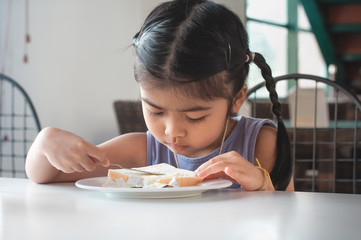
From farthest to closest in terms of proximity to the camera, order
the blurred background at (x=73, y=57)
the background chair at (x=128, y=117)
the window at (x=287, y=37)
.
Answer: the window at (x=287, y=37), the background chair at (x=128, y=117), the blurred background at (x=73, y=57)

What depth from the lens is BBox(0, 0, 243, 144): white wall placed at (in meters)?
2.97

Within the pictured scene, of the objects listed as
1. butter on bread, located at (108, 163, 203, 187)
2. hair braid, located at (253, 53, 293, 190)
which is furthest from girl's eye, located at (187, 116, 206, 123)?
hair braid, located at (253, 53, 293, 190)

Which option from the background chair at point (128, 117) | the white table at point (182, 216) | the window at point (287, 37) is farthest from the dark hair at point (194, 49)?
the window at point (287, 37)

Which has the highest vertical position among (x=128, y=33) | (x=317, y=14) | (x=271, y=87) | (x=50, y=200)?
(x=317, y=14)

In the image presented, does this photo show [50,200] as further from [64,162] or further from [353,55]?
[353,55]

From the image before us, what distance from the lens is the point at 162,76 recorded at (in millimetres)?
1001

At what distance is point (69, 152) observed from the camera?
36.6 inches

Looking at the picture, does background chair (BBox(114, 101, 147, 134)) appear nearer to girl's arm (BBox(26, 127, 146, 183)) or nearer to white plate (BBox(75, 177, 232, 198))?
girl's arm (BBox(26, 127, 146, 183))

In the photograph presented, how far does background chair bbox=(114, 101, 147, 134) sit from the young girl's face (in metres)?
2.07

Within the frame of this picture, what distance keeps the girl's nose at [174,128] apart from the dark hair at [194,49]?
0.06 meters

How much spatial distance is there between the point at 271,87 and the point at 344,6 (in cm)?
439

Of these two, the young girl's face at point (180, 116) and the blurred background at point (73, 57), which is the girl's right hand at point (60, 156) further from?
the blurred background at point (73, 57)

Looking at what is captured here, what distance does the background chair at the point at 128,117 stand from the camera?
3.15 metres

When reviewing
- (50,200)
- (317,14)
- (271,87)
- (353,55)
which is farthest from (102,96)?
(353,55)
